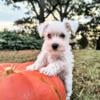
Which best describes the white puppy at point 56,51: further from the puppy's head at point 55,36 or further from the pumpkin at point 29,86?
the pumpkin at point 29,86

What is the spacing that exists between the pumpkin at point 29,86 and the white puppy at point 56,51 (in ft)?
0.39

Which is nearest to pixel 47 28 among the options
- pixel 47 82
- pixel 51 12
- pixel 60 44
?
pixel 60 44

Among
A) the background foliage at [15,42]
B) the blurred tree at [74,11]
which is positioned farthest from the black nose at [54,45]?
the blurred tree at [74,11]

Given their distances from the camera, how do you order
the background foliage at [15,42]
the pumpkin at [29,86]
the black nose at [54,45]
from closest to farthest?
the pumpkin at [29,86], the black nose at [54,45], the background foliage at [15,42]

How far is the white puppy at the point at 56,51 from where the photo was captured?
13.7ft

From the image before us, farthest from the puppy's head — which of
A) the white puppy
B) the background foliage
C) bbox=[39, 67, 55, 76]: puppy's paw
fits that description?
the background foliage

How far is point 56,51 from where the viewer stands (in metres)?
Result: 4.29

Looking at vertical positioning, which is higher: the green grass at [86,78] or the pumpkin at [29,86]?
the pumpkin at [29,86]

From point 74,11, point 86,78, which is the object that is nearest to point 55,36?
point 86,78

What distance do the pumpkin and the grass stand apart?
4.26ft

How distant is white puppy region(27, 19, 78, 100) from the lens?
4.18m

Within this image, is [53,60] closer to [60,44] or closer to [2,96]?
[60,44]

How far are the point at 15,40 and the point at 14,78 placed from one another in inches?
312

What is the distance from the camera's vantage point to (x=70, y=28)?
4457mm
